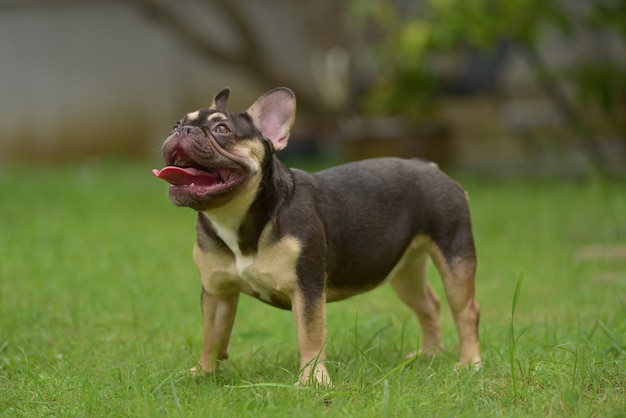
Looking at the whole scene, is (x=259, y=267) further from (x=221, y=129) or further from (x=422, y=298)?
(x=422, y=298)

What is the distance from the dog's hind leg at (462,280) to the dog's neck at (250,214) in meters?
0.97

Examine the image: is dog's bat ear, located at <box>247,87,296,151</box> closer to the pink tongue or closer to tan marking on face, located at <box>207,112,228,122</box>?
tan marking on face, located at <box>207,112,228,122</box>

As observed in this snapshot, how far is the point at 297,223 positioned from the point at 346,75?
10.1 meters

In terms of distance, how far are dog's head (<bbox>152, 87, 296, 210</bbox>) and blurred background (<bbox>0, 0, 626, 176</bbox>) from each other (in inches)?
245

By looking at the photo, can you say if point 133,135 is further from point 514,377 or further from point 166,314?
point 514,377

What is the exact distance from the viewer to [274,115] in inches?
176

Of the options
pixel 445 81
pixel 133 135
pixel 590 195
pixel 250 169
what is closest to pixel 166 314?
pixel 250 169

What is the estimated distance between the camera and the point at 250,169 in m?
4.21

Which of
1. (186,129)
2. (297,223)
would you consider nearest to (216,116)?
(186,129)

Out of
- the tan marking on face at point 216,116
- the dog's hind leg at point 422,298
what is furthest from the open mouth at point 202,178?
the dog's hind leg at point 422,298

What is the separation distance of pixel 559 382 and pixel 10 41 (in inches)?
564

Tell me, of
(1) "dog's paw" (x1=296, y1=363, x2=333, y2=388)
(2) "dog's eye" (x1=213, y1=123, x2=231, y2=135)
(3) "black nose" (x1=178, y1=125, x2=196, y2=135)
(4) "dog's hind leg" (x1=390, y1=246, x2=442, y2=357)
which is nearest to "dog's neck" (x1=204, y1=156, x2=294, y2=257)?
(2) "dog's eye" (x1=213, y1=123, x2=231, y2=135)

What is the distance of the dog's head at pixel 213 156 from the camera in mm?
4090

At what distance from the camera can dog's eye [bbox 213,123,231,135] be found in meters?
4.20
